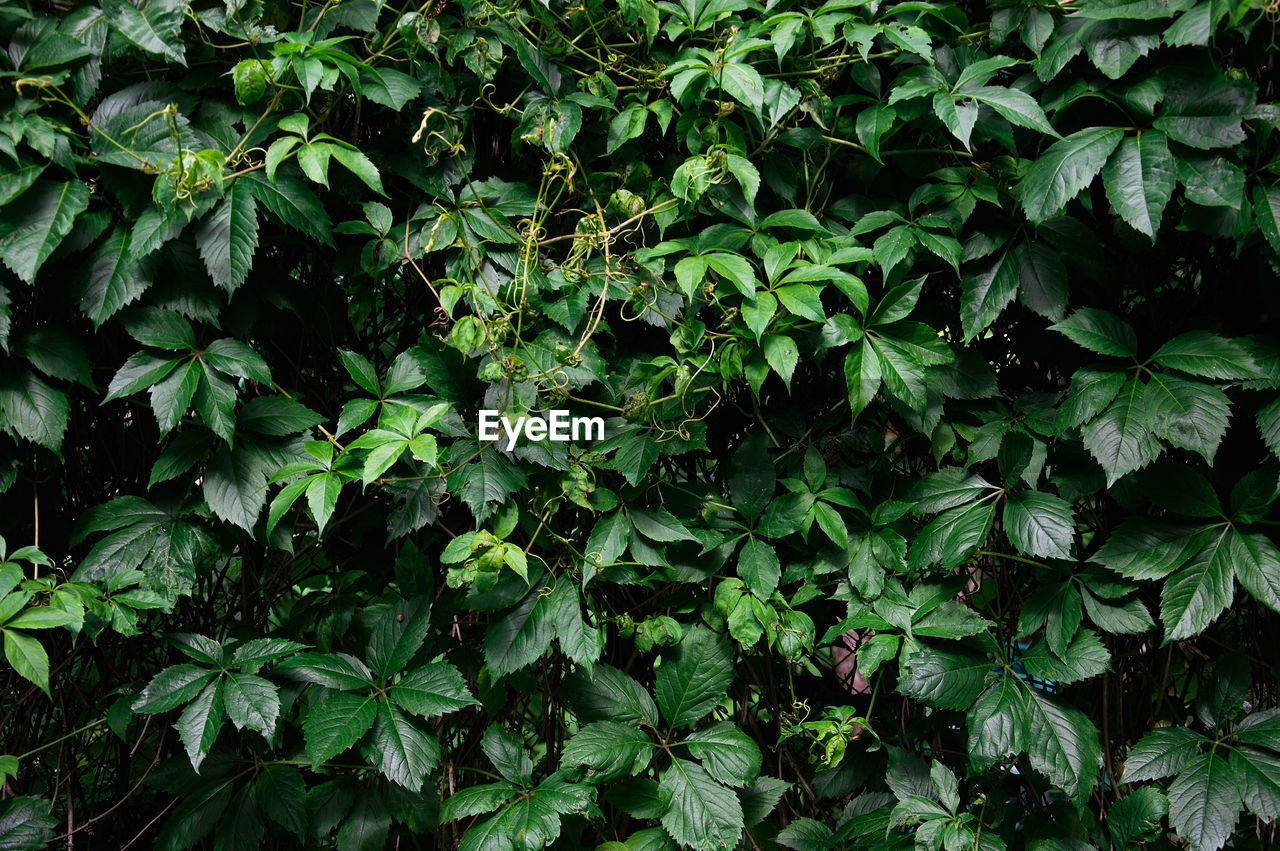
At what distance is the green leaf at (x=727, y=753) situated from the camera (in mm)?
1648

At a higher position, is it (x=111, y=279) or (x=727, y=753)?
(x=111, y=279)

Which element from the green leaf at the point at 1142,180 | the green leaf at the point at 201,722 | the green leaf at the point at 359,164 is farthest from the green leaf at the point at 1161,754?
the green leaf at the point at 359,164

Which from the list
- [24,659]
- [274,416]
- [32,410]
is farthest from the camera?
[274,416]

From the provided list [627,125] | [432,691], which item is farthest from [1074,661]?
[627,125]

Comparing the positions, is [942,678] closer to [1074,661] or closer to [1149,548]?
[1074,661]

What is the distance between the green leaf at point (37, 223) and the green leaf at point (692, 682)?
134 cm

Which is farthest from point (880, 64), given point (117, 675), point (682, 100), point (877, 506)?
point (117, 675)

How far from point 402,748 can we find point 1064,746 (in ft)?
4.08

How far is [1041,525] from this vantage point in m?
1.60

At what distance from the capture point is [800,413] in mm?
1797

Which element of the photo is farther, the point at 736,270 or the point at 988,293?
the point at 988,293

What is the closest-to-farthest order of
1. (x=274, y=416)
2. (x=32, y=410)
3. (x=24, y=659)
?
(x=24, y=659)
(x=32, y=410)
(x=274, y=416)

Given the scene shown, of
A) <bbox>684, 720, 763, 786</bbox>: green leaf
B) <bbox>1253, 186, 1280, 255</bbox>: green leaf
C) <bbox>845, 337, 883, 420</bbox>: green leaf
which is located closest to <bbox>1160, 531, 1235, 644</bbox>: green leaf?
<bbox>1253, 186, 1280, 255</bbox>: green leaf

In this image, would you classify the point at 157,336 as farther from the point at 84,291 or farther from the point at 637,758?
the point at 637,758
